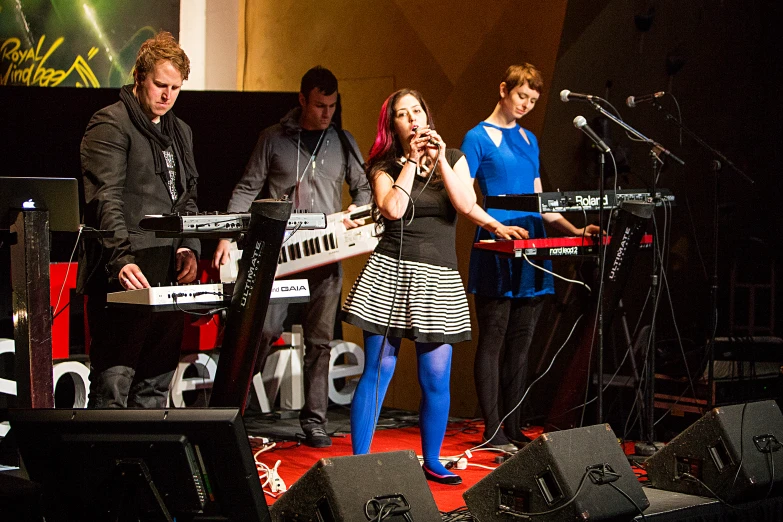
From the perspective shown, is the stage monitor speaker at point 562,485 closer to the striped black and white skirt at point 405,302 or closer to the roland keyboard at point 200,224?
the striped black and white skirt at point 405,302

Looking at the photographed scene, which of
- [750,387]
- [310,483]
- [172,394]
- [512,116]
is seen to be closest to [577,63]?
[512,116]

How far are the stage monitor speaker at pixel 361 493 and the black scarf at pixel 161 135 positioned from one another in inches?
55.6

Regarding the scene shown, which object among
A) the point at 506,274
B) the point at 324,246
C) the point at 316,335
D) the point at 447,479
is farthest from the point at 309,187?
the point at 447,479

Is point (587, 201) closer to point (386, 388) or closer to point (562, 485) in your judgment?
point (386, 388)

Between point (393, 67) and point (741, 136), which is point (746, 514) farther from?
point (393, 67)

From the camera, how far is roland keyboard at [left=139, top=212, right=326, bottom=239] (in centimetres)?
305

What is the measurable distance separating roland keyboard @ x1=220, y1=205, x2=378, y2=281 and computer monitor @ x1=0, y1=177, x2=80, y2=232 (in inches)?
70.1

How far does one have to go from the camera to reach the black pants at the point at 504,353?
15.4 feet

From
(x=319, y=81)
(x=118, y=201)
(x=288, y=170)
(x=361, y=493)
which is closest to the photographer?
(x=361, y=493)

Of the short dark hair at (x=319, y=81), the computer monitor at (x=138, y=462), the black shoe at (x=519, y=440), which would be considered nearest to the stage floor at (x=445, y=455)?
the black shoe at (x=519, y=440)

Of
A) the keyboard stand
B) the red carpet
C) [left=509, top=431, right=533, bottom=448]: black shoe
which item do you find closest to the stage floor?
the red carpet

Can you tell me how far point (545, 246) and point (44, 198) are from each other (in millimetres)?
2246

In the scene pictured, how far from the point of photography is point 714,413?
359 cm

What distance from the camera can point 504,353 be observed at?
4.88 metres
